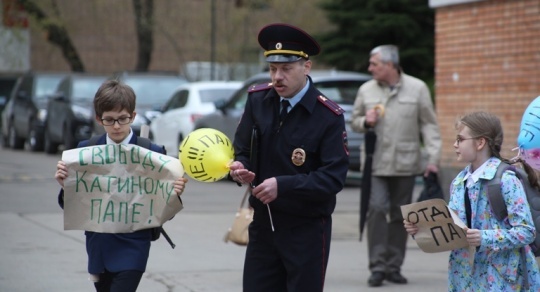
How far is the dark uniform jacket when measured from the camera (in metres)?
5.00

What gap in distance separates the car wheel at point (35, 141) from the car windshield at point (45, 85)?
0.96 meters

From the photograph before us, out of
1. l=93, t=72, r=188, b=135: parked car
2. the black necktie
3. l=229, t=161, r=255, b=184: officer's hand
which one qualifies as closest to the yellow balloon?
l=229, t=161, r=255, b=184: officer's hand

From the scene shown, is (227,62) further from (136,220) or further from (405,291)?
(136,220)

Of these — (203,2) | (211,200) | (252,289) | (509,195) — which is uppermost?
(203,2)

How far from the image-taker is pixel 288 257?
503cm

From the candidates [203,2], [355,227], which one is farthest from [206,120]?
[203,2]

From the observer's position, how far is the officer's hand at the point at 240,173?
4.87 meters

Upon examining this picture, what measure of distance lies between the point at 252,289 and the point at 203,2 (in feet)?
A: 107

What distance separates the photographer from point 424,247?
5082 millimetres

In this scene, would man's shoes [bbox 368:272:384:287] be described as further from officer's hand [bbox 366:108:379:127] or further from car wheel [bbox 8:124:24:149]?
car wheel [bbox 8:124:24:149]

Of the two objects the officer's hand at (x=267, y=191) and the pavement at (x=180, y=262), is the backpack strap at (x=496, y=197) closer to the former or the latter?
the officer's hand at (x=267, y=191)

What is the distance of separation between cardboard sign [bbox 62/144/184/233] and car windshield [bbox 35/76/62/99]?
21279 mm

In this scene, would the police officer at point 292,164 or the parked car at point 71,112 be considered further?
the parked car at point 71,112

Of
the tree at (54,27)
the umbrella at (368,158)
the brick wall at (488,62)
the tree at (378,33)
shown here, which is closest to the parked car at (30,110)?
the tree at (378,33)
